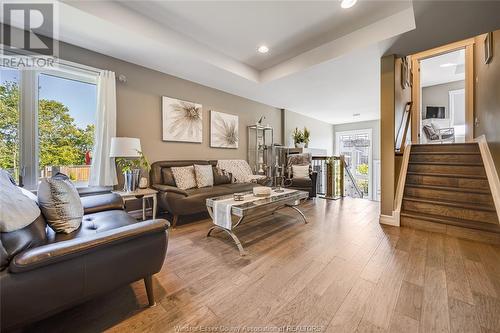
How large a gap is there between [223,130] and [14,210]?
3.49 m

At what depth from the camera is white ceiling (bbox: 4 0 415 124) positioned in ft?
7.28

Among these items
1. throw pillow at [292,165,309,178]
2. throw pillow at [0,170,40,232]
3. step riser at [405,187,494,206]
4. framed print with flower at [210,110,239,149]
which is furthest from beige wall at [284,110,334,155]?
throw pillow at [0,170,40,232]

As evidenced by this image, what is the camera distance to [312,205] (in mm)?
4109

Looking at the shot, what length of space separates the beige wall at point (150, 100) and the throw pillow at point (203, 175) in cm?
49

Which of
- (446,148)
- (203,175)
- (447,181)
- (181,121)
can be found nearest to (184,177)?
(203,175)

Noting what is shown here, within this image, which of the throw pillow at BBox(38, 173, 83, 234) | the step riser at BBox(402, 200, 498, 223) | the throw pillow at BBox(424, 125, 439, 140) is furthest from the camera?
the throw pillow at BBox(424, 125, 439, 140)

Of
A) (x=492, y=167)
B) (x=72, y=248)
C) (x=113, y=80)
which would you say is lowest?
(x=72, y=248)

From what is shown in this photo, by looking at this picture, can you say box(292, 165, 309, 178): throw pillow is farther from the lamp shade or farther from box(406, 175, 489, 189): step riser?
the lamp shade

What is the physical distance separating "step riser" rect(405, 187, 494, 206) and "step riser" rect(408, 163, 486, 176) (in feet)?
1.51

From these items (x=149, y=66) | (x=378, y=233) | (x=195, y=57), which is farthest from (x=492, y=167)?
(x=149, y=66)

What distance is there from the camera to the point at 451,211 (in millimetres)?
2668

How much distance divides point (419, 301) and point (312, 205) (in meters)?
2.75

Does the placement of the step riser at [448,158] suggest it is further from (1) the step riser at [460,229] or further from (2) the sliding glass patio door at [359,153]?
(2) the sliding glass patio door at [359,153]

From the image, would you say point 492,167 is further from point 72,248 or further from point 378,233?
point 72,248
